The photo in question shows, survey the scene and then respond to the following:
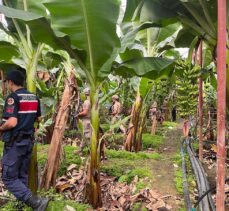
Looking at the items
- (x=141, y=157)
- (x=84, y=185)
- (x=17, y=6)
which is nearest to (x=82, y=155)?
(x=141, y=157)

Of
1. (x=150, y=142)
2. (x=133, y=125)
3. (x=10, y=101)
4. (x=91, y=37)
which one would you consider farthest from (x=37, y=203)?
(x=150, y=142)

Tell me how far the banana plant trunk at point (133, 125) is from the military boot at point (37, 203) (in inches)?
131

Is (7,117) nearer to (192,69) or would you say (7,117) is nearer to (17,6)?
(17,6)

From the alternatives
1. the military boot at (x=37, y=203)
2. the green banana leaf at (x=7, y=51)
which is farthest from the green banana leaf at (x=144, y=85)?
the military boot at (x=37, y=203)

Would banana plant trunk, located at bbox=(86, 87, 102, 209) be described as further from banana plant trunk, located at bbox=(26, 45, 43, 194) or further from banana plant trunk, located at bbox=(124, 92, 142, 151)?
banana plant trunk, located at bbox=(124, 92, 142, 151)

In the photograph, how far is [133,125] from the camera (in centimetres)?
625

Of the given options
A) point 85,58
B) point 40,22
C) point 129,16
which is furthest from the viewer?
point 129,16

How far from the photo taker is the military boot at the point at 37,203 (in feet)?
9.76

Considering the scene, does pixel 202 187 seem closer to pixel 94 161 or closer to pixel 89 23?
pixel 94 161

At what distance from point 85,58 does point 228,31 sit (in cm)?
137

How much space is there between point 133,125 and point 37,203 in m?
3.48

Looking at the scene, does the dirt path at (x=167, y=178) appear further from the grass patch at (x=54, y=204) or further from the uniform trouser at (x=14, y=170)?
the uniform trouser at (x=14, y=170)

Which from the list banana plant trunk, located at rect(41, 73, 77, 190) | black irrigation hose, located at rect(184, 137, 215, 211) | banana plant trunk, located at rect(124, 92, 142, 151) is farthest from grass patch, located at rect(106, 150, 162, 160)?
banana plant trunk, located at rect(41, 73, 77, 190)

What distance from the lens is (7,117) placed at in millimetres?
2920
